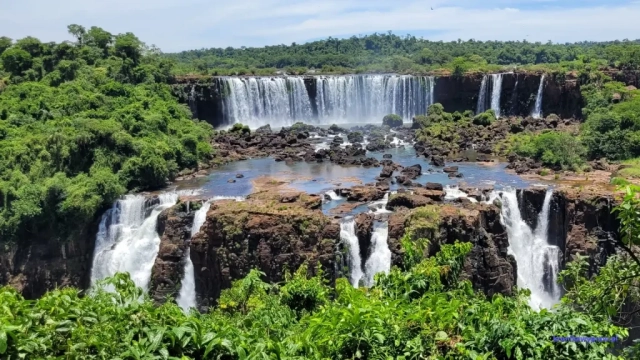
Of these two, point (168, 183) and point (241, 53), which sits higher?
point (241, 53)

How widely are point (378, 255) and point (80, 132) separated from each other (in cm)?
1506

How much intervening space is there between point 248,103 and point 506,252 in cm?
2608

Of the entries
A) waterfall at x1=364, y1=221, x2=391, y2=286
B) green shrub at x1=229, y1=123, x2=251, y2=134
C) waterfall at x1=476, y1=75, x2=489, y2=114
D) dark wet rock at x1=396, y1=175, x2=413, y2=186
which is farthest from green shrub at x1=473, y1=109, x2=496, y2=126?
waterfall at x1=364, y1=221, x2=391, y2=286

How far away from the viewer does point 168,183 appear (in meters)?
26.8

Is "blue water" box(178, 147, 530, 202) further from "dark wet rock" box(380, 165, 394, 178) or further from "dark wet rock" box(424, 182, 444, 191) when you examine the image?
"dark wet rock" box(424, 182, 444, 191)

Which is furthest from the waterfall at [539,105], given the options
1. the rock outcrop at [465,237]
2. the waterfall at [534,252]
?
the rock outcrop at [465,237]

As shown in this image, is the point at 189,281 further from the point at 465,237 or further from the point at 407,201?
the point at 465,237

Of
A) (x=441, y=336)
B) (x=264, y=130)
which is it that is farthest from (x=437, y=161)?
(x=441, y=336)

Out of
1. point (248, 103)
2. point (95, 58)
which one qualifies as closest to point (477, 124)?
point (248, 103)

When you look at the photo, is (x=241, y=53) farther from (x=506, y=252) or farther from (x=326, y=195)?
(x=506, y=252)

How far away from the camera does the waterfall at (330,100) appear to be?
4200cm

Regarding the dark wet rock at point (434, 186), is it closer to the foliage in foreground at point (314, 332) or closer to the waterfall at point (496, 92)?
the foliage in foreground at point (314, 332)

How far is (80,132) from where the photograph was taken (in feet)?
84.9

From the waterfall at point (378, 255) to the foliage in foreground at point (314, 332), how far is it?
12861mm
